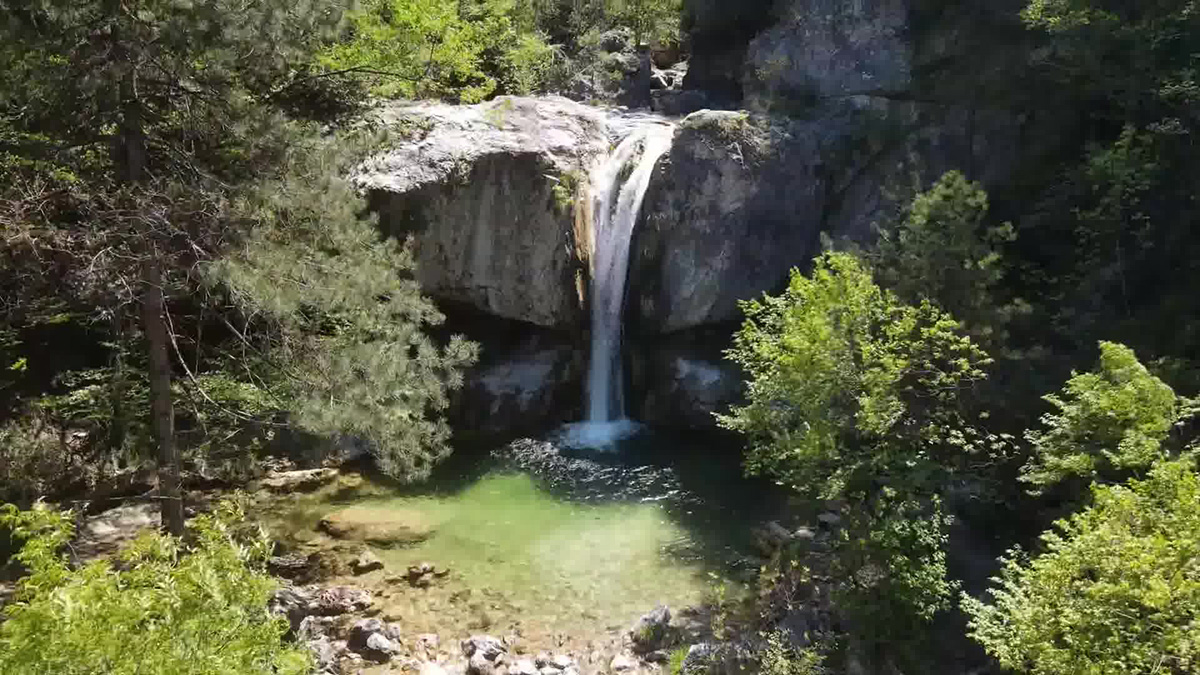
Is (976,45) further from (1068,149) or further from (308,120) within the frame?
(308,120)

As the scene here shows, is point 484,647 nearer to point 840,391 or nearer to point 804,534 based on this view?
point 804,534

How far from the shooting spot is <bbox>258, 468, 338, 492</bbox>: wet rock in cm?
1405

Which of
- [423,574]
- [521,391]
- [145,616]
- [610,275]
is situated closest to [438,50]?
[610,275]

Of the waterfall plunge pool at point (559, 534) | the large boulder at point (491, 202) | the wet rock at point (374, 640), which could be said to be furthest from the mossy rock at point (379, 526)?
the large boulder at point (491, 202)

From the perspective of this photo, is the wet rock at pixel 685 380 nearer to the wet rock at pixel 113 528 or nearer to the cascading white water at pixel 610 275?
the cascading white water at pixel 610 275

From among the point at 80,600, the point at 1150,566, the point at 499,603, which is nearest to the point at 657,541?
the point at 499,603

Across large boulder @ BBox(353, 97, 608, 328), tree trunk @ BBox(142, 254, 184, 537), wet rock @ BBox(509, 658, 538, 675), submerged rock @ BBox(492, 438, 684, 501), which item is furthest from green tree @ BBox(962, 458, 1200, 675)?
large boulder @ BBox(353, 97, 608, 328)

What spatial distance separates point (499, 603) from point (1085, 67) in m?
13.0

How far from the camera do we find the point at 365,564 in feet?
38.2

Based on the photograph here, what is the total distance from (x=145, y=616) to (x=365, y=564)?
7.61m

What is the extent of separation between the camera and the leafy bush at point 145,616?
3994mm

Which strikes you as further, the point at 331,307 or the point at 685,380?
the point at 685,380

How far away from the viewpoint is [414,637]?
10.3 metres

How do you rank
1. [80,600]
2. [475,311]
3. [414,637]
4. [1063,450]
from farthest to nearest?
[475,311]
[414,637]
[1063,450]
[80,600]
